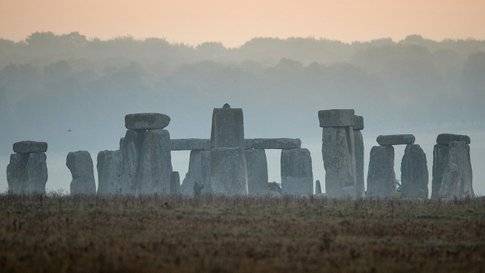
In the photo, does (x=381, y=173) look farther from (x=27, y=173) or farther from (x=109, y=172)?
(x=27, y=173)

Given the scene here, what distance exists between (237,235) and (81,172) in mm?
25367

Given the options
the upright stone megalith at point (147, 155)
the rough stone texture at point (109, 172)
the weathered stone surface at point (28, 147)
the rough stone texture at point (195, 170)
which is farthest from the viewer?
the rough stone texture at point (195, 170)

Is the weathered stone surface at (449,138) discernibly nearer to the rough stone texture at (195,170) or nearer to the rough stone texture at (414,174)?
the rough stone texture at (414,174)

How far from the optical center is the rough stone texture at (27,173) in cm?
4922

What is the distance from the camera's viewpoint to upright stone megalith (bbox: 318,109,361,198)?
143 feet

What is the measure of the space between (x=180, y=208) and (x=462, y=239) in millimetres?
8134

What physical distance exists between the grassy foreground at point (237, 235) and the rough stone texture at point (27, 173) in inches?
615

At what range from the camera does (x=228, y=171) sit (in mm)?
41656

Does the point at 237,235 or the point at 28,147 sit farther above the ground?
the point at 28,147

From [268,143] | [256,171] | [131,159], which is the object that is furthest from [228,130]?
[268,143]

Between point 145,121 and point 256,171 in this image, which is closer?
point 145,121

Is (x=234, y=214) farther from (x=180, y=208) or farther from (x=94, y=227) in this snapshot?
(x=94, y=227)

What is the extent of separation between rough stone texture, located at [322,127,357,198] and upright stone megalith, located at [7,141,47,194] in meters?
12.2

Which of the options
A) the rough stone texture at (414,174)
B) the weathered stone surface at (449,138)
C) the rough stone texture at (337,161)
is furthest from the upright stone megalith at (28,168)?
the weathered stone surface at (449,138)
